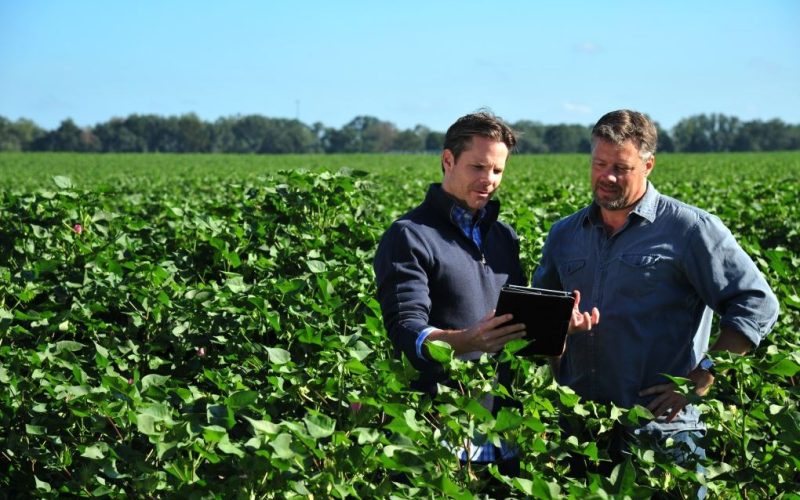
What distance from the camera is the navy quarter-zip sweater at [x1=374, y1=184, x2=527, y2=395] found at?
2.98 meters

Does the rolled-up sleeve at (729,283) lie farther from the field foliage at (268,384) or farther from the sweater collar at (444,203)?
the sweater collar at (444,203)

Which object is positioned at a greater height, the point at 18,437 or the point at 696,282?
the point at 696,282

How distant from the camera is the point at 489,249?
10.6 feet

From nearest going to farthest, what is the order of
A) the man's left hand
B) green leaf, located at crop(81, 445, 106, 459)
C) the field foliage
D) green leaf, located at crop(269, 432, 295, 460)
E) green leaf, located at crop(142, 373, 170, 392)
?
green leaf, located at crop(269, 432, 295, 460) < the field foliage < green leaf, located at crop(81, 445, 106, 459) < green leaf, located at crop(142, 373, 170, 392) < the man's left hand

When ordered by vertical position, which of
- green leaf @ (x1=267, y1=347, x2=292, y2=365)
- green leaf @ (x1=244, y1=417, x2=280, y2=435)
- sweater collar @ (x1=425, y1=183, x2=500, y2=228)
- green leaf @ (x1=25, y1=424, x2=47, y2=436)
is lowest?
green leaf @ (x1=25, y1=424, x2=47, y2=436)

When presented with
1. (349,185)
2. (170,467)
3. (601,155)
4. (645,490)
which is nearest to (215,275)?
(349,185)

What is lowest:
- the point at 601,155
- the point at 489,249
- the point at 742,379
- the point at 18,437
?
the point at 18,437

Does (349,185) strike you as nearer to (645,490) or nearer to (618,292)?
(618,292)

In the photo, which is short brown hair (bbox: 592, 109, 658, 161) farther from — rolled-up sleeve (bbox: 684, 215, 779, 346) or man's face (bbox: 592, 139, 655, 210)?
rolled-up sleeve (bbox: 684, 215, 779, 346)

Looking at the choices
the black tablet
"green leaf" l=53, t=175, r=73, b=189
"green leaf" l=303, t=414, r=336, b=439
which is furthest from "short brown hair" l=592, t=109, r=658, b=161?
"green leaf" l=53, t=175, r=73, b=189

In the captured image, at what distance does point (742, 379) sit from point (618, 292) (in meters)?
0.59

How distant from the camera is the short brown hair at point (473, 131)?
305 cm

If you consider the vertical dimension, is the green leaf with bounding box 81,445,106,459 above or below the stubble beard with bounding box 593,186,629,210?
below

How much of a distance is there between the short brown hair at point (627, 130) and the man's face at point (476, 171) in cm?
A: 28
